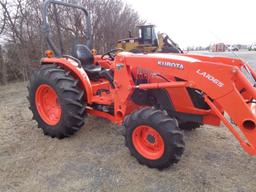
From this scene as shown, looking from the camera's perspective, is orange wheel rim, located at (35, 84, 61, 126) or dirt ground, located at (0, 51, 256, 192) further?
orange wheel rim, located at (35, 84, 61, 126)

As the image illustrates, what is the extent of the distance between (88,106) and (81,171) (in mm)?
1149

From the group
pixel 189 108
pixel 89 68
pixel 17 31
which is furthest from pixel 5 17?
pixel 189 108

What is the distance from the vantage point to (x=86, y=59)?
14.5ft

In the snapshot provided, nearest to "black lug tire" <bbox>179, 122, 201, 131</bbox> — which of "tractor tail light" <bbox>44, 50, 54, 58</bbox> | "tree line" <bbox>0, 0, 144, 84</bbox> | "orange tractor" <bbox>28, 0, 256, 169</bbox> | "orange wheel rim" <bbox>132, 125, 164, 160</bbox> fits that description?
"orange tractor" <bbox>28, 0, 256, 169</bbox>

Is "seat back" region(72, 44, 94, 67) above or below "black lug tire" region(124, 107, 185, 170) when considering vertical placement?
above

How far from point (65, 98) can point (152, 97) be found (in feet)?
4.02

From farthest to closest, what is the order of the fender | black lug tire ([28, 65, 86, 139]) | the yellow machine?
the yellow machine
the fender
black lug tire ([28, 65, 86, 139])

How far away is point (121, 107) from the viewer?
3.46m

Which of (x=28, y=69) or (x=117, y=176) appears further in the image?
(x=28, y=69)

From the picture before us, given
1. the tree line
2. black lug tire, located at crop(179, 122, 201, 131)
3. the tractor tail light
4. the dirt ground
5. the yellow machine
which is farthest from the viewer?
the yellow machine

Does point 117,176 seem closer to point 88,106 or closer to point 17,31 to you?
point 88,106

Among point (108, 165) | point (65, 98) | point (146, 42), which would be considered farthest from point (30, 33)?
point (108, 165)

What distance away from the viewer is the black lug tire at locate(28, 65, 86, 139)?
3.62 m

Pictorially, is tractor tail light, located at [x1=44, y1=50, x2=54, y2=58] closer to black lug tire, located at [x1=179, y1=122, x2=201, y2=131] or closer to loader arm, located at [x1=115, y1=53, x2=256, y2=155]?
loader arm, located at [x1=115, y1=53, x2=256, y2=155]
